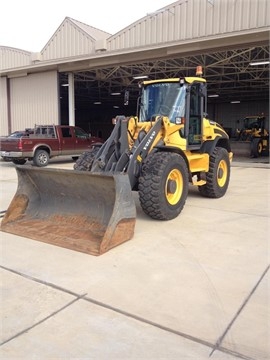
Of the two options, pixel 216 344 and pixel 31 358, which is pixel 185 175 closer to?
pixel 216 344

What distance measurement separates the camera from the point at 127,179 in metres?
4.93

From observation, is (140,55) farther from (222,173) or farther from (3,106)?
(3,106)

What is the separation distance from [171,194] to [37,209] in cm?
226

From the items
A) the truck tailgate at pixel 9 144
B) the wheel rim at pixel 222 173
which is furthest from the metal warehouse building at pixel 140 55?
the truck tailgate at pixel 9 144

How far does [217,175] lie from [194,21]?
784 centimetres

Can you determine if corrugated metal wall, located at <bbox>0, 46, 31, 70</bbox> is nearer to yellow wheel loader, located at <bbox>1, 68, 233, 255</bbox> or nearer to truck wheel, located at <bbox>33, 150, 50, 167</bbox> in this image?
truck wheel, located at <bbox>33, 150, 50, 167</bbox>

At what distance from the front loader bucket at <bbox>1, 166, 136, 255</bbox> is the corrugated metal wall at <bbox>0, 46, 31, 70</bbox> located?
49.2 ft

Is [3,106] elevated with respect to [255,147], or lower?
elevated

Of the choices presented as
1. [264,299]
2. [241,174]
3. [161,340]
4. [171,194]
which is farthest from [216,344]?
[241,174]

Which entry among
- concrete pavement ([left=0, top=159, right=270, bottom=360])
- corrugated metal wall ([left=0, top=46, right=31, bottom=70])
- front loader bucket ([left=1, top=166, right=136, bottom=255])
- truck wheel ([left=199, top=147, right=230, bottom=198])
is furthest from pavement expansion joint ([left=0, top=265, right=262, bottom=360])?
corrugated metal wall ([left=0, top=46, right=31, bottom=70])

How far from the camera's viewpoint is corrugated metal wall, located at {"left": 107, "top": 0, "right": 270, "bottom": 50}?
12042mm

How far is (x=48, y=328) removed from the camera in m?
2.90

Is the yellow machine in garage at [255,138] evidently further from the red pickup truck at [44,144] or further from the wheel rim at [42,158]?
the wheel rim at [42,158]

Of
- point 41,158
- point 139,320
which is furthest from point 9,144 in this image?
point 139,320
